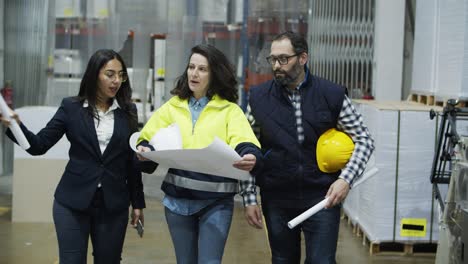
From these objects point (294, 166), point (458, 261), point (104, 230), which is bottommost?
point (458, 261)

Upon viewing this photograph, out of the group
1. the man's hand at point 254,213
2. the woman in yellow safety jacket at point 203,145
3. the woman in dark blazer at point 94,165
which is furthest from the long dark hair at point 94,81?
the man's hand at point 254,213

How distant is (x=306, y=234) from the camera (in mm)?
3836

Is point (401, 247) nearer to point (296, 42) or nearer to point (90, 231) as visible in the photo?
point (296, 42)

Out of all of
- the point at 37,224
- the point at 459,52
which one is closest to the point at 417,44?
the point at 459,52

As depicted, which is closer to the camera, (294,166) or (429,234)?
(294,166)

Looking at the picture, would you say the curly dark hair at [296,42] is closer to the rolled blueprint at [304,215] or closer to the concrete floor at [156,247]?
the rolled blueprint at [304,215]

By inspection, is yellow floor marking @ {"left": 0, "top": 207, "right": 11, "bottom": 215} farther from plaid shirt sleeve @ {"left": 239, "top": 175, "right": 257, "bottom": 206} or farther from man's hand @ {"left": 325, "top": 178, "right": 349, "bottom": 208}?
man's hand @ {"left": 325, "top": 178, "right": 349, "bottom": 208}

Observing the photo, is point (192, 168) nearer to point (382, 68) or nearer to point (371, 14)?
point (382, 68)

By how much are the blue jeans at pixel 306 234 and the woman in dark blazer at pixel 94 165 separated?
74 cm

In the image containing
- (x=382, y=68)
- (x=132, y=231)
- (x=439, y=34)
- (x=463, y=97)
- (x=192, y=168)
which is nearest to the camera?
(x=192, y=168)

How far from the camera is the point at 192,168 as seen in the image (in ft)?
11.5

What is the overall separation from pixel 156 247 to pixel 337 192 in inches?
141

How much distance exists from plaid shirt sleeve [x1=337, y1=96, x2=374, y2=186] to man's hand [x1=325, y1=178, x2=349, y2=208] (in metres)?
0.08

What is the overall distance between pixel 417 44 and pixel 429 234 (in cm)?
212
